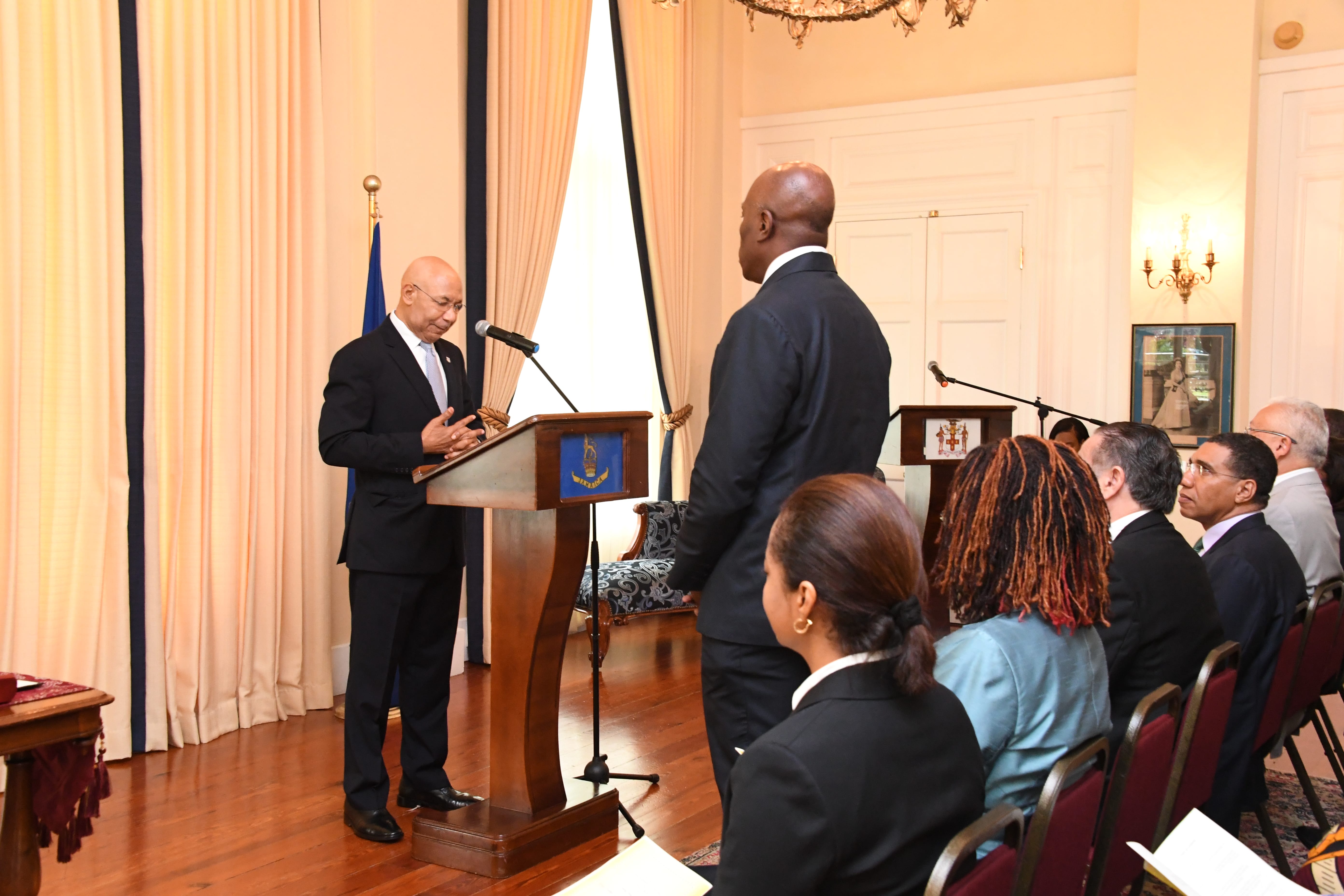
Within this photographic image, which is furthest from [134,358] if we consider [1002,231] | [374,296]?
[1002,231]

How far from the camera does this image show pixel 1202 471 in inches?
135

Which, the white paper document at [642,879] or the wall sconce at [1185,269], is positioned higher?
the wall sconce at [1185,269]

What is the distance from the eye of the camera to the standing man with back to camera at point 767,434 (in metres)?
2.46

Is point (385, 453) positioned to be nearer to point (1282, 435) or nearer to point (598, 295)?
point (1282, 435)

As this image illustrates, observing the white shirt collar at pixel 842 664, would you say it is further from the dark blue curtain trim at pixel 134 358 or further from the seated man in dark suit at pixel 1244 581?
the dark blue curtain trim at pixel 134 358

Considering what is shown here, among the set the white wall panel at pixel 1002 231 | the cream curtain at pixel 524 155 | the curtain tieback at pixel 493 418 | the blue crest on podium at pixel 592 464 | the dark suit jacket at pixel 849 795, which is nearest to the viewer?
the dark suit jacket at pixel 849 795

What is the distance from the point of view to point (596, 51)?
7.54m

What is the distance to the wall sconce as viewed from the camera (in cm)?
723

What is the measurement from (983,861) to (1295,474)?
318cm

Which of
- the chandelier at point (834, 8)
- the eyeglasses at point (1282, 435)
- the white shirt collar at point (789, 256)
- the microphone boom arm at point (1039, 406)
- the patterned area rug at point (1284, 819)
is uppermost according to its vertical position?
the chandelier at point (834, 8)

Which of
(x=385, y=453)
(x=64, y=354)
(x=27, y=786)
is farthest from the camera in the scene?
(x=64, y=354)

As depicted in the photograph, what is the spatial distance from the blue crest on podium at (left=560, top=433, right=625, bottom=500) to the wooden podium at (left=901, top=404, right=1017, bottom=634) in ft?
9.20

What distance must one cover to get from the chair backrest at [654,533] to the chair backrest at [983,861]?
5.73 meters

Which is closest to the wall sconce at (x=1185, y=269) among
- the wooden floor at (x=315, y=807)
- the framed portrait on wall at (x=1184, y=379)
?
the framed portrait on wall at (x=1184, y=379)
